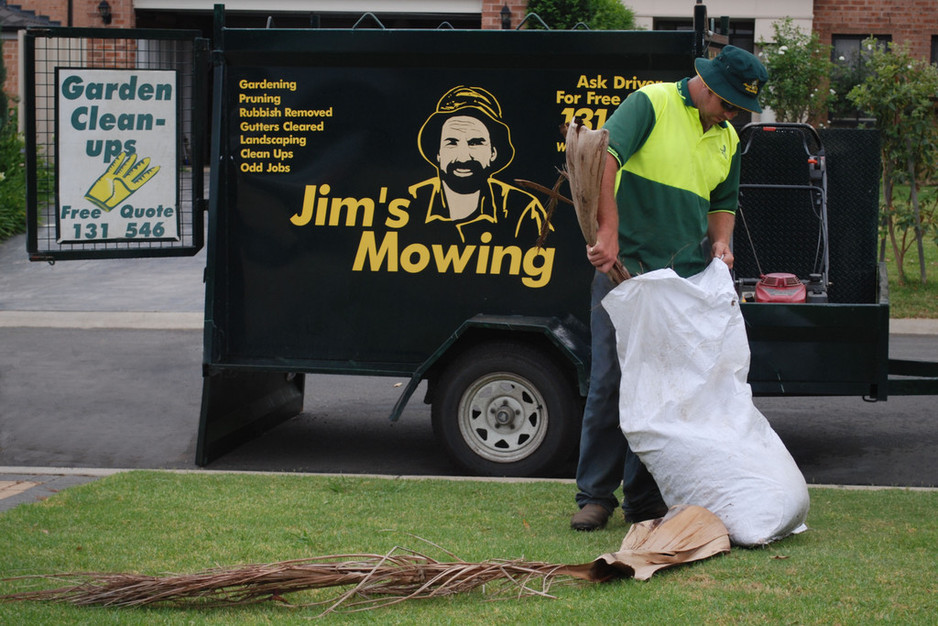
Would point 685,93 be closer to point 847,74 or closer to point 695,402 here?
point 695,402

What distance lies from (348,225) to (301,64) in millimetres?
924

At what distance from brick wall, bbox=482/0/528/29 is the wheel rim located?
1625cm

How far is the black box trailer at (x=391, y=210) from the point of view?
20.8 ft

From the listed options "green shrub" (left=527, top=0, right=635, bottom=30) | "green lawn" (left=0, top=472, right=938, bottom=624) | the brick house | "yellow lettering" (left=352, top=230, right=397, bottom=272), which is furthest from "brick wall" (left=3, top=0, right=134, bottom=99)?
"green lawn" (left=0, top=472, right=938, bottom=624)

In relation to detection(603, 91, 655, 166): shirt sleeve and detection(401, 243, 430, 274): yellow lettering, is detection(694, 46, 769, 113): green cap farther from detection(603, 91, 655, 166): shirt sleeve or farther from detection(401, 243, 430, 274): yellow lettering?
detection(401, 243, 430, 274): yellow lettering

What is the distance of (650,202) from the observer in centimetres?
481

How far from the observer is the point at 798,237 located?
7512mm

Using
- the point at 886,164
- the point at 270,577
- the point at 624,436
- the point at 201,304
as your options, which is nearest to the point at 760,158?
the point at 624,436

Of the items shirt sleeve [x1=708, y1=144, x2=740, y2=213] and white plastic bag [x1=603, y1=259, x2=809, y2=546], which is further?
shirt sleeve [x1=708, y1=144, x2=740, y2=213]

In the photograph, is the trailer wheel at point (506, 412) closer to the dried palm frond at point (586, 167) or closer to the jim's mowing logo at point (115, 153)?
the jim's mowing logo at point (115, 153)

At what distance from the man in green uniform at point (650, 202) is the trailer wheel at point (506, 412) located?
1.40 meters

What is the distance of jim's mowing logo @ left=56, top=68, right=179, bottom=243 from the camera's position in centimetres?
656

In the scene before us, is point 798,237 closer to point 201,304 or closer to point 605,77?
point 605,77

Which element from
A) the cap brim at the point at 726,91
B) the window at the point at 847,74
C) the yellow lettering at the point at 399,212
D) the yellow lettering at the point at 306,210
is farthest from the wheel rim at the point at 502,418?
the window at the point at 847,74
